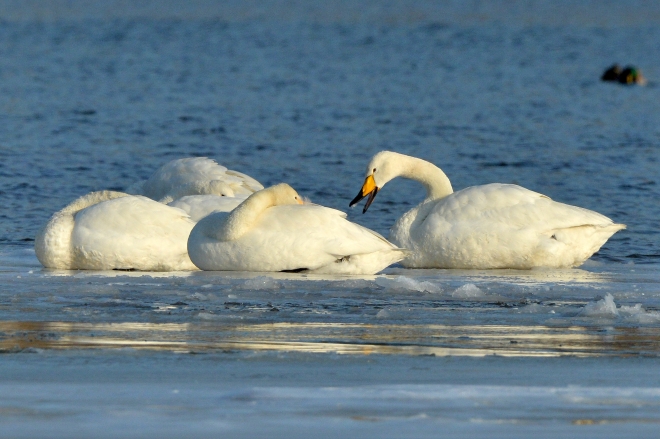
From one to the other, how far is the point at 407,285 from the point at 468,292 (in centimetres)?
40

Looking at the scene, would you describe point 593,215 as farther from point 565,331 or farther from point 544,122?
point 544,122

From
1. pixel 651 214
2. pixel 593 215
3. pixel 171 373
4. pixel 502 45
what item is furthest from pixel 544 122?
pixel 171 373

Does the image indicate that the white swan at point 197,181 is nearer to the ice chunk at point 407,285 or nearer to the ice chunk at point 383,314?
the ice chunk at point 407,285

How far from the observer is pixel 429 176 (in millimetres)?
10578

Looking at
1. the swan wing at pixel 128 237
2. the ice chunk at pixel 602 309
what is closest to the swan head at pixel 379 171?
the swan wing at pixel 128 237

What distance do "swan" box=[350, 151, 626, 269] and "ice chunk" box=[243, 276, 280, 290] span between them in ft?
6.75

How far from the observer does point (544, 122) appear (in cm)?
2038

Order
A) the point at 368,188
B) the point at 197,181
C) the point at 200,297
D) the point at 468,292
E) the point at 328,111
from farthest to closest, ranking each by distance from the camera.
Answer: the point at 328,111
the point at 197,181
the point at 368,188
the point at 468,292
the point at 200,297

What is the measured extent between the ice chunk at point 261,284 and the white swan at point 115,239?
133 cm

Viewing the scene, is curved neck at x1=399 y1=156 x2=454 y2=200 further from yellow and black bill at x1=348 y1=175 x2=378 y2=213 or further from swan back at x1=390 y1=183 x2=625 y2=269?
swan back at x1=390 y1=183 x2=625 y2=269

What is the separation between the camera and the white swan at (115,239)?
9023 mm

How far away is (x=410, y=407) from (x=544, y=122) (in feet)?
53.6

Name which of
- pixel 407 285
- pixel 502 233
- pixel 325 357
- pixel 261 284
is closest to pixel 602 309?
pixel 407 285

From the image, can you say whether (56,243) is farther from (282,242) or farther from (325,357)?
(325,357)
